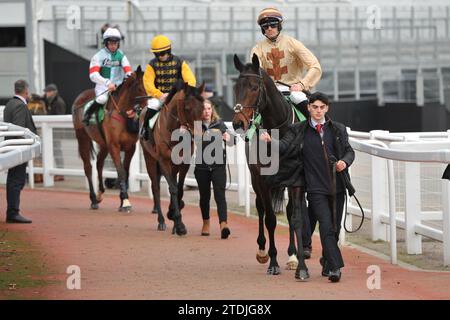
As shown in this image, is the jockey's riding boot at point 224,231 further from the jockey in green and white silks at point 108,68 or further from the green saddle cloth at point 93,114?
the green saddle cloth at point 93,114

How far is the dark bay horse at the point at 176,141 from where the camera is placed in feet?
41.7

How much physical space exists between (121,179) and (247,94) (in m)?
5.86

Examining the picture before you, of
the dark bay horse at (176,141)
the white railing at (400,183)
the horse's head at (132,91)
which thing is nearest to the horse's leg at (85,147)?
the horse's head at (132,91)

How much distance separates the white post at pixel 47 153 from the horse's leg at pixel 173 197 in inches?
238

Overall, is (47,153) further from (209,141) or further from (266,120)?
(266,120)

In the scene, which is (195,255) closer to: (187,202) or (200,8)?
(187,202)

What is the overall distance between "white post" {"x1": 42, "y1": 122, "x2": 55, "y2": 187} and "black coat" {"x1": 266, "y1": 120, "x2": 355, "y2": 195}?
33.0 ft

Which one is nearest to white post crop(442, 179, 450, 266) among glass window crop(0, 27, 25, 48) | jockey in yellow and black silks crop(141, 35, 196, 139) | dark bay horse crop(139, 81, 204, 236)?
dark bay horse crop(139, 81, 204, 236)

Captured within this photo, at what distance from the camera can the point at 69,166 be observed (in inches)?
763

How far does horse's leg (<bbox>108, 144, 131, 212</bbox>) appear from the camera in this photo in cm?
1516

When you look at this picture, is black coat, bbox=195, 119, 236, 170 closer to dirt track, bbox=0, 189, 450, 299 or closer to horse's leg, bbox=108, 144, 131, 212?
dirt track, bbox=0, 189, 450, 299

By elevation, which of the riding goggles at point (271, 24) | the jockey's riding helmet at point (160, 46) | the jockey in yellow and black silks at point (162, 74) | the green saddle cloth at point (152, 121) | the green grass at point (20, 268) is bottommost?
the green grass at point (20, 268)
